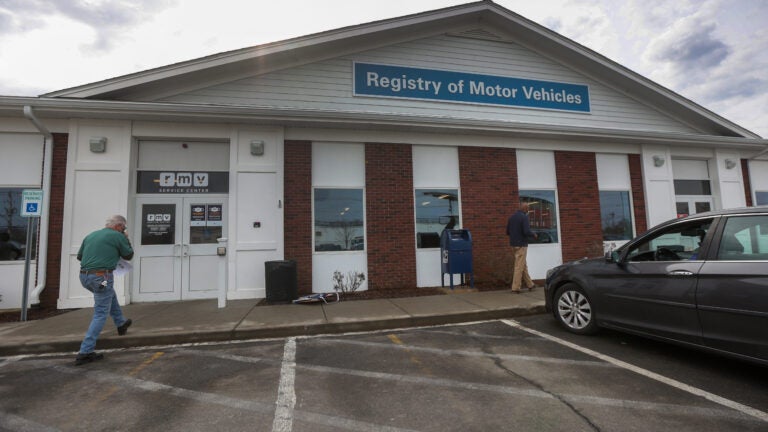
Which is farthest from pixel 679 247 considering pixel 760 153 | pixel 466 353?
pixel 760 153

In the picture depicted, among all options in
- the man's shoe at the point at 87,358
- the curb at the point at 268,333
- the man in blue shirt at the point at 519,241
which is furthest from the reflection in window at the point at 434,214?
the man's shoe at the point at 87,358

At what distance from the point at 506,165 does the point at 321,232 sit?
16.1 feet

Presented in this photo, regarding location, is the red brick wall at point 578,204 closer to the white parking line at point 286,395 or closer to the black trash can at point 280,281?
the black trash can at point 280,281

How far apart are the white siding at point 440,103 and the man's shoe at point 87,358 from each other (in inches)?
218

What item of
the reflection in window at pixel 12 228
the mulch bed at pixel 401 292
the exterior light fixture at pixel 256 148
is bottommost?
the mulch bed at pixel 401 292

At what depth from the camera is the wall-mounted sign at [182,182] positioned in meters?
7.51

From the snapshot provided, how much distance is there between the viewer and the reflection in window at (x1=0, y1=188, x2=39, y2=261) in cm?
683

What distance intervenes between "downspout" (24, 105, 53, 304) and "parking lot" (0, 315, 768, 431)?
3.08 meters

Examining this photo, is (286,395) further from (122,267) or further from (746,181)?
(746,181)

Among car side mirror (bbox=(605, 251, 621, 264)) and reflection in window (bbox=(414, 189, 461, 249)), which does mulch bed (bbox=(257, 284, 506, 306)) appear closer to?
reflection in window (bbox=(414, 189, 461, 249))

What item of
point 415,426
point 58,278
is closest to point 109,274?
point 58,278

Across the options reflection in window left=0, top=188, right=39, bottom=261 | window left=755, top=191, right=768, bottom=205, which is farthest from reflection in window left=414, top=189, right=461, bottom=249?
window left=755, top=191, right=768, bottom=205

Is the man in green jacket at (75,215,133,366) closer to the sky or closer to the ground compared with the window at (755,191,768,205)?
closer to the ground

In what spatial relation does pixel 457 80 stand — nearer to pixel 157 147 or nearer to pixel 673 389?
pixel 157 147
